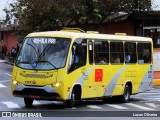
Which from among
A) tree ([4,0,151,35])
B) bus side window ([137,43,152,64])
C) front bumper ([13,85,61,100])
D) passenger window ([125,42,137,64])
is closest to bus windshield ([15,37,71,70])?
front bumper ([13,85,61,100])

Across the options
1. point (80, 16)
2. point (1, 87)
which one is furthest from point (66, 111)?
point (80, 16)

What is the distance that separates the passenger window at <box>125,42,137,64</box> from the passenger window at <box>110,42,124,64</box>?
1.29 feet

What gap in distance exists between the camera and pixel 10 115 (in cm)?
1650

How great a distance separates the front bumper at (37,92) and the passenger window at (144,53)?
6.78 meters

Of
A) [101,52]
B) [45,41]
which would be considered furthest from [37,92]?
[101,52]

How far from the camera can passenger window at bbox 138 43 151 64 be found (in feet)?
79.8

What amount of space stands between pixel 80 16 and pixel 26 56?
21.8 meters

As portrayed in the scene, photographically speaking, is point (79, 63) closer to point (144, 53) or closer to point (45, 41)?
point (45, 41)

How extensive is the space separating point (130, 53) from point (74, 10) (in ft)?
57.3

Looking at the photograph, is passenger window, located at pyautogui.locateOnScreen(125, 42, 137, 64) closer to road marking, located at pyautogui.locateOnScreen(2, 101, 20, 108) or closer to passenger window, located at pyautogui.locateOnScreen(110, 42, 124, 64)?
passenger window, located at pyautogui.locateOnScreen(110, 42, 124, 64)

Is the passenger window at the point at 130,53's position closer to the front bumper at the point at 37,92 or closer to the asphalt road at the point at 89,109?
the asphalt road at the point at 89,109

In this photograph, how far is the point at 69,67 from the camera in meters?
19.0

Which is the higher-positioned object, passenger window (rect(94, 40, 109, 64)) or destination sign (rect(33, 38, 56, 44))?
destination sign (rect(33, 38, 56, 44))

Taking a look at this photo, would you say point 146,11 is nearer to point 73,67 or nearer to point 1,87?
point 1,87
